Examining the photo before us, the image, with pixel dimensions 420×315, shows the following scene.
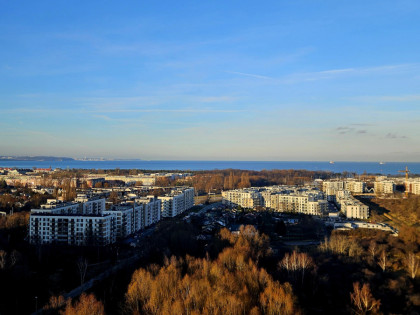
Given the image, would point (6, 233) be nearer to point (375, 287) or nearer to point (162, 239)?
point (162, 239)

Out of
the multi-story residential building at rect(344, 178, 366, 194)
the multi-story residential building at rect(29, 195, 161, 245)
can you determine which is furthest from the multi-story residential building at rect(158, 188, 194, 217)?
the multi-story residential building at rect(344, 178, 366, 194)

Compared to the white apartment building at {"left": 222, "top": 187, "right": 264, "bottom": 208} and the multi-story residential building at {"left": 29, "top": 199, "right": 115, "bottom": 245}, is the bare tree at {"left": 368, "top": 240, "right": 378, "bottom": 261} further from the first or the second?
the white apartment building at {"left": 222, "top": 187, "right": 264, "bottom": 208}

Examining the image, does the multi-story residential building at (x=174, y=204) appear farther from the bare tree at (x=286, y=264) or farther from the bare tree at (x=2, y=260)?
the bare tree at (x=286, y=264)

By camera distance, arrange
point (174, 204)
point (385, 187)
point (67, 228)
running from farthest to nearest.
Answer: point (385, 187) < point (174, 204) < point (67, 228)

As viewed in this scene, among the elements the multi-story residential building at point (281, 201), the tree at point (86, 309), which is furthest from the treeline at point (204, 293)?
the multi-story residential building at point (281, 201)

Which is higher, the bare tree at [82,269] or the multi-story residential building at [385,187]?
the multi-story residential building at [385,187]

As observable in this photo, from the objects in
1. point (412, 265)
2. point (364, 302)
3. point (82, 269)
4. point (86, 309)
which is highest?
point (86, 309)

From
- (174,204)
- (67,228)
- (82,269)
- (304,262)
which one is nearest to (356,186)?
(174,204)

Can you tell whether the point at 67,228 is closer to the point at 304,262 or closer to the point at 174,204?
the point at 174,204

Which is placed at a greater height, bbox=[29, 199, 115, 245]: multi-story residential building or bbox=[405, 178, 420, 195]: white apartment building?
bbox=[405, 178, 420, 195]: white apartment building

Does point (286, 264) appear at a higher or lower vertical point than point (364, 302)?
higher

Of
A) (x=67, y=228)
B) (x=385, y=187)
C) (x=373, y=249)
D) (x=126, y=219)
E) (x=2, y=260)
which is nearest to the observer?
(x=2, y=260)
